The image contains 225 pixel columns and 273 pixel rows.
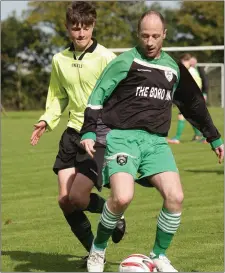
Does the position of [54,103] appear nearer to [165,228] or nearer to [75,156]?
[75,156]

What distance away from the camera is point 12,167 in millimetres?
16469

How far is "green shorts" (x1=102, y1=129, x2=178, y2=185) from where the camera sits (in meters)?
6.30

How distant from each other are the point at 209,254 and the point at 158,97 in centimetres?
187

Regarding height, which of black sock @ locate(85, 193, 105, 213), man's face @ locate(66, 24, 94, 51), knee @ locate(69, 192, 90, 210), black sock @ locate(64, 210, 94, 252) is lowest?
black sock @ locate(64, 210, 94, 252)

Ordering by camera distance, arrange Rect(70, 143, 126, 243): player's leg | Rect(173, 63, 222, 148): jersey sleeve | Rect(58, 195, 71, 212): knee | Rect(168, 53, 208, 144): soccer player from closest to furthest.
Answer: Rect(173, 63, 222, 148): jersey sleeve, Rect(70, 143, 126, 243): player's leg, Rect(58, 195, 71, 212): knee, Rect(168, 53, 208, 144): soccer player

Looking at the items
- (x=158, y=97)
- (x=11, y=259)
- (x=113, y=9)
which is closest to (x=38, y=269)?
(x=11, y=259)

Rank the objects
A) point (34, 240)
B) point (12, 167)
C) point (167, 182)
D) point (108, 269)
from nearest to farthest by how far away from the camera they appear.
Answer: point (167, 182) → point (108, 269) → point (34, 240) → point (12, 167)

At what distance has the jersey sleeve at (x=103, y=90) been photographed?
642 cm

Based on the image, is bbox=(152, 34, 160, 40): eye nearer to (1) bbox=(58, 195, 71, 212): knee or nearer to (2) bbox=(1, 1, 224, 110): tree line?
(1) bbox=(58, 195, 71, 212): knee

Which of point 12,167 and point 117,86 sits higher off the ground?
point 117,86

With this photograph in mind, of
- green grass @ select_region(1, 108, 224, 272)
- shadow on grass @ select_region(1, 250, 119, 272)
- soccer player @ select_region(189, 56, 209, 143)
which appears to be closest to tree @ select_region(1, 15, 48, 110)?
soccer player @ select_region(189, 56, 209, 143)

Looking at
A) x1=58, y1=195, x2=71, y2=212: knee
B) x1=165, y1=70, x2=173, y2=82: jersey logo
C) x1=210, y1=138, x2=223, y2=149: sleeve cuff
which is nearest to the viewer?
x1=165, y1=70, x2=173, y2=82: jersey logo

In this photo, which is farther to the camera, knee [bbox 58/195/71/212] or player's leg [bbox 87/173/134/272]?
knee [bbox 58/195/71/212]

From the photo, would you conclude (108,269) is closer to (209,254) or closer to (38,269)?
(38,269)
